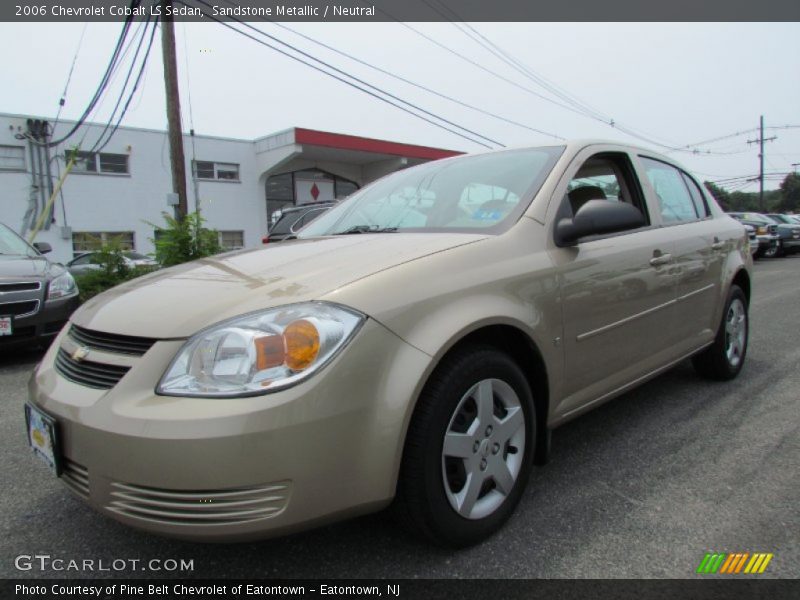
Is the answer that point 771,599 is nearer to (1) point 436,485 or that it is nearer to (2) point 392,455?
(1) point 436,485

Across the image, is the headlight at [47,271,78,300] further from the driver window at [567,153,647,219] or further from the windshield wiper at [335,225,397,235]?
the driver window at [567,153,647,219]

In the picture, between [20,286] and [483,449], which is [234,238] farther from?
[483,449]

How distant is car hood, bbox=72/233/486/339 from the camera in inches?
67.0

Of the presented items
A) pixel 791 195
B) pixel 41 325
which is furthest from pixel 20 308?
pixel 791 195

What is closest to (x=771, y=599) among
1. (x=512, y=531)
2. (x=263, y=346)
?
(x=512, y=531)

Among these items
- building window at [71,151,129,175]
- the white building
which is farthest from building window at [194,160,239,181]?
building window at [71,151,129,175]

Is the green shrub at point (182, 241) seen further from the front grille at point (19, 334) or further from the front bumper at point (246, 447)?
the front bumper at point (246, 447)

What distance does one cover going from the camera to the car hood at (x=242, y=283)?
170 centimetres

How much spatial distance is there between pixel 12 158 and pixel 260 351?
19421 mm

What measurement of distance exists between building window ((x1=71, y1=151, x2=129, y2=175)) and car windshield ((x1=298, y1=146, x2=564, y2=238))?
17.7m

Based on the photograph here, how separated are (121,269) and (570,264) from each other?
303 inches

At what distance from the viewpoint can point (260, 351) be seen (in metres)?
1.55

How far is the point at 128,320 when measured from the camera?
1.81 metres
